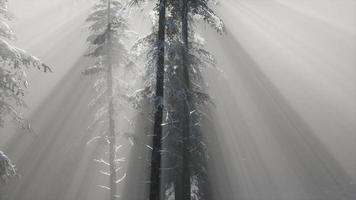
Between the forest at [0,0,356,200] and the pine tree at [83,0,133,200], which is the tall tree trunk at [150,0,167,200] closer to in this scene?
the forest at [0,0,356,200]

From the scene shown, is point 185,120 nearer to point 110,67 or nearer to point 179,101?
point 179,101

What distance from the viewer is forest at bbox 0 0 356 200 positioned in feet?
49.0

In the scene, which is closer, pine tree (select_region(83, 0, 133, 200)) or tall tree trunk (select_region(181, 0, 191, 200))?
tall tree trunk (select_region(181, 0, 191, 200))

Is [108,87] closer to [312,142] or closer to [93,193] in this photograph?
[93,193]

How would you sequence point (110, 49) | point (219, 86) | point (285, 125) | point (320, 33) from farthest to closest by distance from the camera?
point (320, 33)
point (219, 86)
point (285, 125)
point (110, 49)

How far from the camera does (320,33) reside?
316 ft

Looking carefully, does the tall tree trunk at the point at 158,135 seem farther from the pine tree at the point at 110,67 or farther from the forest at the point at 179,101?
the pine tree at the point at 110,67

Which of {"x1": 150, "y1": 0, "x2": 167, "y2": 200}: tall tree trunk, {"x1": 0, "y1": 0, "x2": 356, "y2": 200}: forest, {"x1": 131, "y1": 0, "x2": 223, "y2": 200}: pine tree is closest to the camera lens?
{"x1": 150, "y1": 0, "x2": 167, "y2": 200}: tall tree trunk

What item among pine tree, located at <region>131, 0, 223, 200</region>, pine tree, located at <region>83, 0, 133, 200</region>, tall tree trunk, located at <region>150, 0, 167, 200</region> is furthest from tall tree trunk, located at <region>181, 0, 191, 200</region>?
pine tree, located at <region>83, 0, 133, 200</region>

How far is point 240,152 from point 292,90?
2289 cm

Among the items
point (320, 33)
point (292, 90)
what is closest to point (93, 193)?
point (292, 90)

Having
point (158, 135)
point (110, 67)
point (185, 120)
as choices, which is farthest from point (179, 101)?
point (110, 67)

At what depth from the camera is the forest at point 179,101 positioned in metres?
14.9

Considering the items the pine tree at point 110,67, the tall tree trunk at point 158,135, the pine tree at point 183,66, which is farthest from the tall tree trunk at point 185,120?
the pine tree at point 110,67
